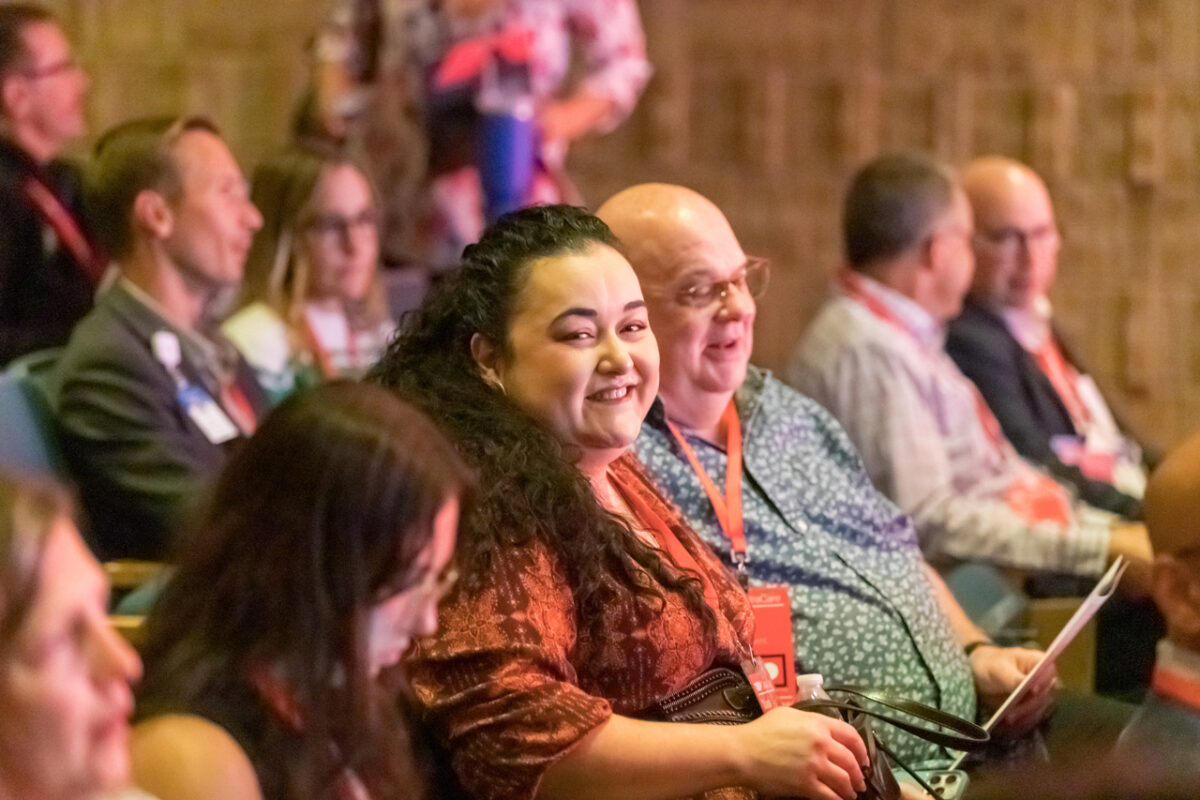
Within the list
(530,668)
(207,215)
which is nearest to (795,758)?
(530,668)

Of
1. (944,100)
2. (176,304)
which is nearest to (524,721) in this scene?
(176,304)

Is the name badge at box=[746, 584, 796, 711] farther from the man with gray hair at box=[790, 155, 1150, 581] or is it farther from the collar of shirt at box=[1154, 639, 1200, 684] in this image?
the man with gray hair at box=[790, 155, 1150, 581]

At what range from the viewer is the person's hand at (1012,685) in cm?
217

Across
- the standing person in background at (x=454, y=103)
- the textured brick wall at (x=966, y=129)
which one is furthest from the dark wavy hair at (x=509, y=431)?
the textured brick wall at (x=966, y=129)

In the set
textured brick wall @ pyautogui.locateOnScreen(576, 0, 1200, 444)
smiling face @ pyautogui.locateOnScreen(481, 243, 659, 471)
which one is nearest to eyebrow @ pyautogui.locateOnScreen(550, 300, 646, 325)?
smiling face @ pyautogui.locateOnScreen(481, 243, 659, 471)

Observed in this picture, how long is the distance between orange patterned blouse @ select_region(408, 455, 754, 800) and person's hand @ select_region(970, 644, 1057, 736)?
711 millimetres

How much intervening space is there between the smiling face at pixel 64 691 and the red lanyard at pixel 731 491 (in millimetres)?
1175

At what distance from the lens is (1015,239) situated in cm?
353

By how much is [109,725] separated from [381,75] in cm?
314

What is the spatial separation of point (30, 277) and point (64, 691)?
2096 mm

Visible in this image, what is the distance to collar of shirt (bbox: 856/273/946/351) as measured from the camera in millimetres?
3057

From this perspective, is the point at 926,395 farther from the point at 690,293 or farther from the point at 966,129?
the point at 966,129

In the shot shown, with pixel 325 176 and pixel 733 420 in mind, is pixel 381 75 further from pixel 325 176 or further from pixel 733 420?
pixel 733 420

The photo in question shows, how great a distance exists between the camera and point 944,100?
16.4 feet
